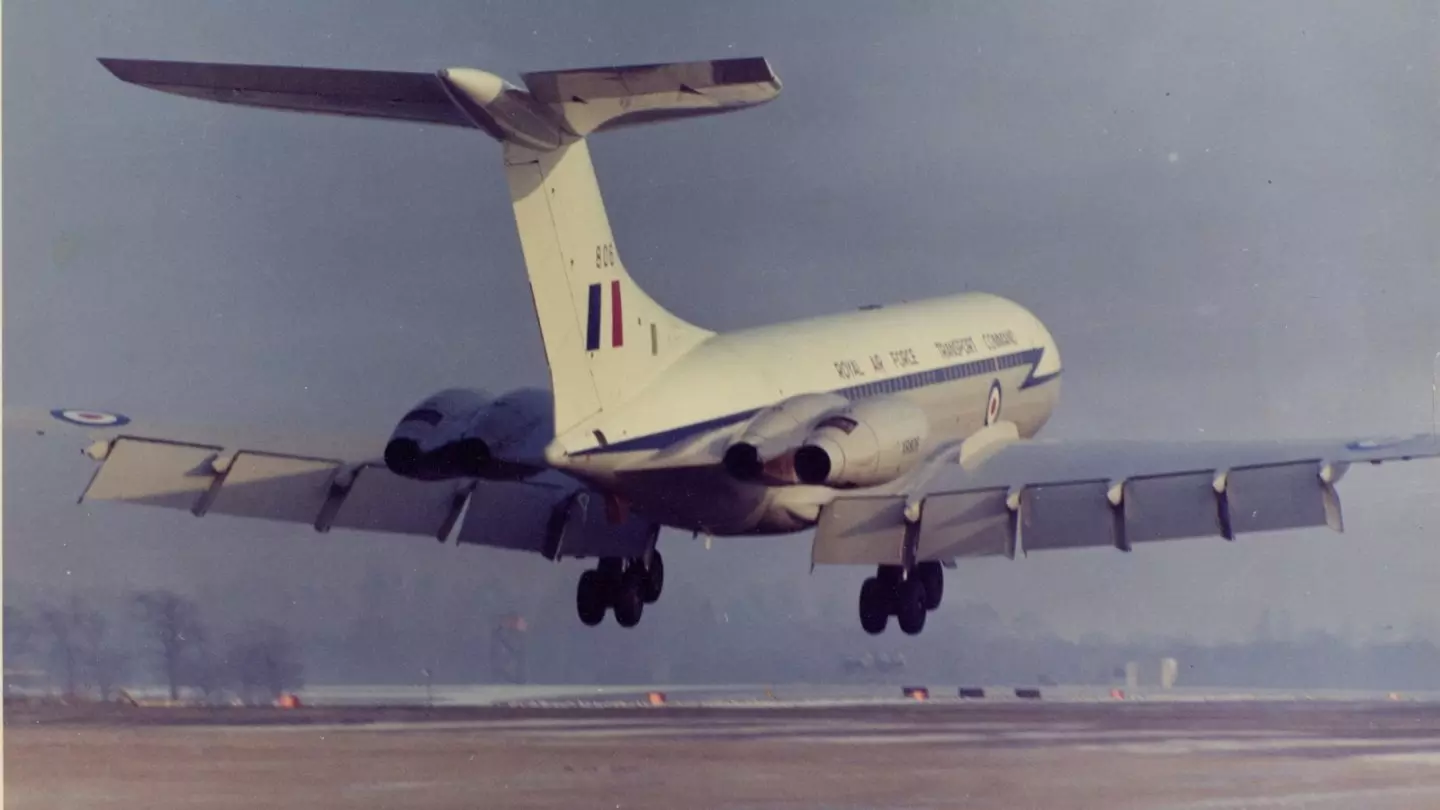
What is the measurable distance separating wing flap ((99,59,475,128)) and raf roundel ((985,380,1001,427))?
36.3 ft

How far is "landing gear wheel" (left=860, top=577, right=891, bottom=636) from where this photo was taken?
25.3 metres

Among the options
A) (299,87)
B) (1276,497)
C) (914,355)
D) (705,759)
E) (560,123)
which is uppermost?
(299,87)

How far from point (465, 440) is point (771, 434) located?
9.90 feet

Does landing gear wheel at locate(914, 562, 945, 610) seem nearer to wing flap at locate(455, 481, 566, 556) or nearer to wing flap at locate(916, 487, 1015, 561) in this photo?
wing flap at locate(916, 487, 1015, 561)

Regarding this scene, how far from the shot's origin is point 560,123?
65.0 ft

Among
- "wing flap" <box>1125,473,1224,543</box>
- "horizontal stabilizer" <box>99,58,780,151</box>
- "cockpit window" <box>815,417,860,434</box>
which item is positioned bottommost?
"wing flap" <box>1125,473,1224,543</box>

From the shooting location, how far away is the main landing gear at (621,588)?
965 inches

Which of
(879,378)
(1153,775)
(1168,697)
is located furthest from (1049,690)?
(1153,775)

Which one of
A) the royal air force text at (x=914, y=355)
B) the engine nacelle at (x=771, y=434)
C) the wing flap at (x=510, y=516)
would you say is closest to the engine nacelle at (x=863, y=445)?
the engine nacelle at (x=771, y=434)

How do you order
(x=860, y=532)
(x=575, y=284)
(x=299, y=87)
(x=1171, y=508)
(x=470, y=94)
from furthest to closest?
1. (x=860, y=532)
2. (x=1171, y=508)
3. (x=575, y=284)
4. (x=299, y=87)
5. (x=470, y=94)

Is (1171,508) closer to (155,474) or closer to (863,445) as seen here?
(863,445)

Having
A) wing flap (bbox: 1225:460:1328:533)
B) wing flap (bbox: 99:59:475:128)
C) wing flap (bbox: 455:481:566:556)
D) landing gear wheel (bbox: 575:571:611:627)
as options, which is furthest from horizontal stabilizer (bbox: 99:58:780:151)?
wing flap (bbox: 1225:460:1328:533)

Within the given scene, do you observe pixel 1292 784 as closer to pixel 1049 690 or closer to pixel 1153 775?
pixel 1153 775

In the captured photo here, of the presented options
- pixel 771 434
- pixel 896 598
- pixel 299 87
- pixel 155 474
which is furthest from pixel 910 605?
pixel 299 87
